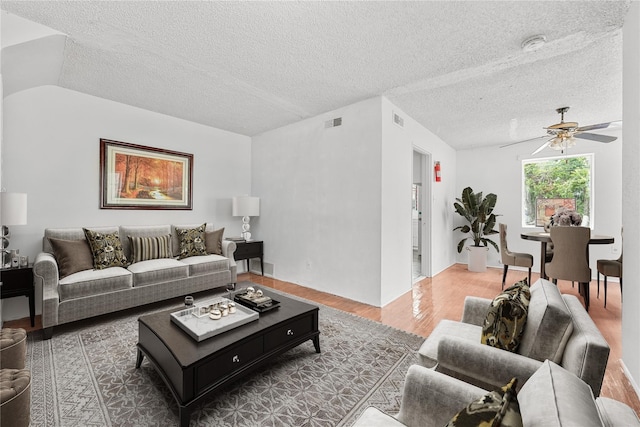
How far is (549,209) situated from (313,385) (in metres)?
5.84

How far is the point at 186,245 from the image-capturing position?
3908 millimetres

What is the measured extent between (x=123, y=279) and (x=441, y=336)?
10.5 feet

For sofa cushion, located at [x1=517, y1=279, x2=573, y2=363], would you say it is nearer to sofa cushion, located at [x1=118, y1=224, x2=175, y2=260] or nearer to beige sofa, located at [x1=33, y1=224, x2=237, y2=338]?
beige sofa, located at [x1=33, y1=224, x2=237, y2=338]

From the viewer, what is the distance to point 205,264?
3723mm

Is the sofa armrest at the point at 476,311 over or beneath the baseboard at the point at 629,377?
over

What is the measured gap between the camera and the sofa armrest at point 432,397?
3.30 feet

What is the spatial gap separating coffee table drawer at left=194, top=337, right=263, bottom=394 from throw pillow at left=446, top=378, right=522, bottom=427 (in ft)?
4.56

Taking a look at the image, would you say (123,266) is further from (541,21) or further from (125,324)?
(541,21)

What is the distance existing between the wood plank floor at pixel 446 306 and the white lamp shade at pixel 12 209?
3.66 feet

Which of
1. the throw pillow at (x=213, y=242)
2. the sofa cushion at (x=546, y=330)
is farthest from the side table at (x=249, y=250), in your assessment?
the sofa cushion at (x=546, y=330)

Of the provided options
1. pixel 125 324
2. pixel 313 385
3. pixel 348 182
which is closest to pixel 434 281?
pixel 348 182

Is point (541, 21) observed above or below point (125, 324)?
above

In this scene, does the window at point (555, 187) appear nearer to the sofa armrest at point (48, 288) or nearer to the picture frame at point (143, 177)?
the picture frame at point (143, 177)

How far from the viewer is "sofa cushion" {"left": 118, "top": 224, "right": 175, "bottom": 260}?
359 centimetres
